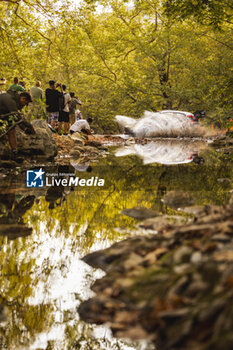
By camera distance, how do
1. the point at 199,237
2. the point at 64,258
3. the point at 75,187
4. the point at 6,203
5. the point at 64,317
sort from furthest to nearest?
1. the point at 75,187
2. the point at 6,203
3. the point at 64,258
4. the point at 199,237
5. the point at 64,317

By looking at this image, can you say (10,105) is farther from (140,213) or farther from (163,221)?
(163,221)

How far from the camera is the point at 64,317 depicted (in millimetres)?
2295

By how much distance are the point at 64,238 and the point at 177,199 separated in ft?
6.21

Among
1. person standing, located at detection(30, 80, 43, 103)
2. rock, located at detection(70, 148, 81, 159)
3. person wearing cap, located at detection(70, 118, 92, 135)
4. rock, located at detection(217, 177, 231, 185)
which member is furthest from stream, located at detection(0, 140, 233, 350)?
person wearing cap, located at detection(70, 118, 92, 135)

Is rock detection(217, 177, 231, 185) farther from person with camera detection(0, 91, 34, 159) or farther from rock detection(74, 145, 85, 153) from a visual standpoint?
rock detection(74, 145, 85, 153)

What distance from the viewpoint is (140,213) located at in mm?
4422

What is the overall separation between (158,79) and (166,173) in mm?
22469

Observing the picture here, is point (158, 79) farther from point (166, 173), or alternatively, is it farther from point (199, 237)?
point (199, 237)

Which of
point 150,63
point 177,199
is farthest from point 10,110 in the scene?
point 150,63

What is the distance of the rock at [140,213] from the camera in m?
4.27

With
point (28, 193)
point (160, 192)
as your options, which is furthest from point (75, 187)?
point (160, 192)

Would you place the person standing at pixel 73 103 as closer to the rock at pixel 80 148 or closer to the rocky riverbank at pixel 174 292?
the rock at pixel 80 148

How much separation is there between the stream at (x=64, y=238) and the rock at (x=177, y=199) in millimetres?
75

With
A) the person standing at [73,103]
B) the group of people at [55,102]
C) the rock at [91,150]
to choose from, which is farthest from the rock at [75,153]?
the person standing at [73,103]
